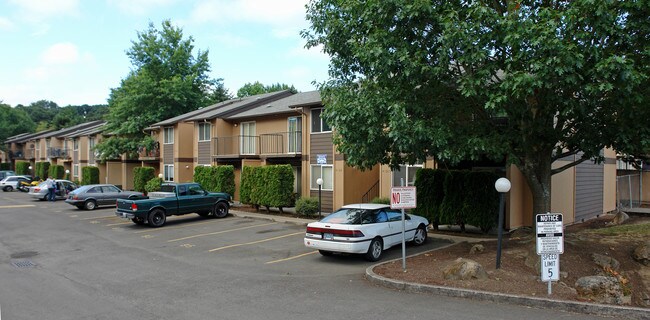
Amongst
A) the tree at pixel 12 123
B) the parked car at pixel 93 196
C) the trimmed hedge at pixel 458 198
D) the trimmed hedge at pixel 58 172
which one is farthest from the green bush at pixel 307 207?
the tree at pixel 12 123

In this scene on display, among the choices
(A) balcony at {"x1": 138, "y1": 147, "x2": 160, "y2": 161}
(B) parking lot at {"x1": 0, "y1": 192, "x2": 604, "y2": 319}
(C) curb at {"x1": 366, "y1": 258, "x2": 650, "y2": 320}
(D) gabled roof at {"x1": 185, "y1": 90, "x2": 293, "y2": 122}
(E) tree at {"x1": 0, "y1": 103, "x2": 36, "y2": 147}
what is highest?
(E) tree at {"x1": 0, "y1": 103, "x2": 36, "y2": 147}

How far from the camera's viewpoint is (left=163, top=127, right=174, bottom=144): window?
3473 centimetres

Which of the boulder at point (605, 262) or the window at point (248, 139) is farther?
the window at point (248, 139)

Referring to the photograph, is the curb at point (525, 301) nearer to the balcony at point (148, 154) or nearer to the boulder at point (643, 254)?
the boulder at point (643, 254)

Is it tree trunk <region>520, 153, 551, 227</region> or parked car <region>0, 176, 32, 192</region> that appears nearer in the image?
tree trunk <region>520, 153, 551, 227</region>

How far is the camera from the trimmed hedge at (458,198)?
49.9 ft

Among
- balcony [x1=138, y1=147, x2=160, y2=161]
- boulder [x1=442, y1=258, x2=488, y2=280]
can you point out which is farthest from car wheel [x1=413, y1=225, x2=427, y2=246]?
balcony [x1=138, y1=147, x2=160, y2=161]

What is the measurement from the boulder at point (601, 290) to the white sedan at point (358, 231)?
4662mm

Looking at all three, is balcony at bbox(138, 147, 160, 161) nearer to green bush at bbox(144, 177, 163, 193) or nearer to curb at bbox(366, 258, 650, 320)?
green bush at bbox(144, 177, 163, 193)

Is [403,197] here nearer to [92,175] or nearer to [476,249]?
[476,249]

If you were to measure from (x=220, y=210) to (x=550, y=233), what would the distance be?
16.2m

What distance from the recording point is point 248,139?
1118 inches

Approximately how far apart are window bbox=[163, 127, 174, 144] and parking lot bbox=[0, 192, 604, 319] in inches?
666

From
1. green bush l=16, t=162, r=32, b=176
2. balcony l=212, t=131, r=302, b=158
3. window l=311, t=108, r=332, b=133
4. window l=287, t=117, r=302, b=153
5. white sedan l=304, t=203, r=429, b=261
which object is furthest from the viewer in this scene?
green bush l=16, t=162, r=32, b=176
